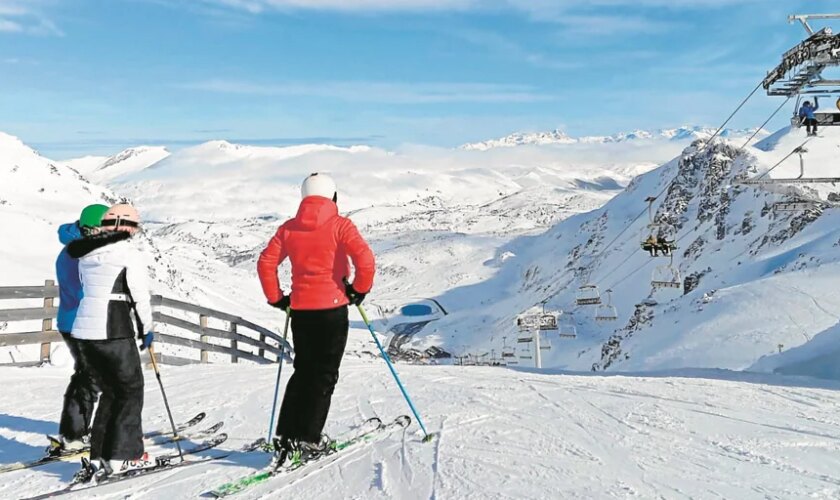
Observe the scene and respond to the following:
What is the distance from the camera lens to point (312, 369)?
5527mm

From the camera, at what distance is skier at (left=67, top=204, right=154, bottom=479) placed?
531 cm

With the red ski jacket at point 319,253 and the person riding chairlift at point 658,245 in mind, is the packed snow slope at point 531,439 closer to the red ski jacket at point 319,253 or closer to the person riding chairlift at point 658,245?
the red ski jacket at point 319,253

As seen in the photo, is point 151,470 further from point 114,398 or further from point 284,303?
point 284,303

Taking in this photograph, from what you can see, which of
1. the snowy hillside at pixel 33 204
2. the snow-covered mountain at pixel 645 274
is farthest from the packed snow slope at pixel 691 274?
the snowy hillside at pixel 33 204

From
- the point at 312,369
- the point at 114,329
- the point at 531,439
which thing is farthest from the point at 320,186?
the point at 531,439

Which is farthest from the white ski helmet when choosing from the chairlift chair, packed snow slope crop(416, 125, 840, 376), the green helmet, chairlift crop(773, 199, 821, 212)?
the chairlift chair

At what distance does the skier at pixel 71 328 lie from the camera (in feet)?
17.8

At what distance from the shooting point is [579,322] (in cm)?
6494

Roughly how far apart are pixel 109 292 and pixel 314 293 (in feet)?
5.30

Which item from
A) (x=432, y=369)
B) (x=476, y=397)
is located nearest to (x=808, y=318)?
(x=432, y=369)

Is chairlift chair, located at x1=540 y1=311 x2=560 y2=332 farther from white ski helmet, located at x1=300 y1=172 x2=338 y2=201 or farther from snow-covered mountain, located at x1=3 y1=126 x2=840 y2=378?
white ski helmet, located at x1=300 y1=172 x2=338 y2=201

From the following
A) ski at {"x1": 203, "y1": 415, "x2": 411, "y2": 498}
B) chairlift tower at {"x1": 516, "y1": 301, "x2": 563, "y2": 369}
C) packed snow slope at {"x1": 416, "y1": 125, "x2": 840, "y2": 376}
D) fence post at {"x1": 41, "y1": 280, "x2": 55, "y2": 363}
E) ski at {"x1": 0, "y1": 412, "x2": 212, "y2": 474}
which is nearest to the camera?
ski at {"x1": 203, "y1": 415, "x2": 411, "y2": 498}

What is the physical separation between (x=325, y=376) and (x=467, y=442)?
1.60 metres

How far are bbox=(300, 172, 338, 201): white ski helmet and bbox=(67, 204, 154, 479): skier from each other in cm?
138
